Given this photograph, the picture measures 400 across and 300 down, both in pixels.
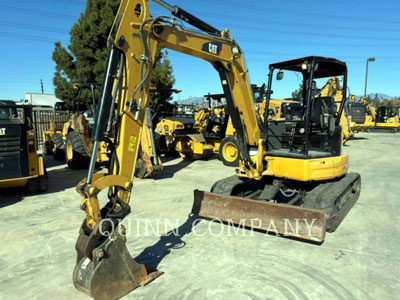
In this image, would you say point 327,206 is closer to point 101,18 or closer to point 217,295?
point 217,295

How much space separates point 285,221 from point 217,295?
1766mm

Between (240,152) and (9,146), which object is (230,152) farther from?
(9,146)

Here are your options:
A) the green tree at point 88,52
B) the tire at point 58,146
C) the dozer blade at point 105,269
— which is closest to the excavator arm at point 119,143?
the dozer blade at point 105,269

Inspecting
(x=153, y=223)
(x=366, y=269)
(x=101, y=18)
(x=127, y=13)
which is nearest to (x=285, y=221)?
(x=366, y=269)

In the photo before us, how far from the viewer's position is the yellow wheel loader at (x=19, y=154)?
694 centimetres

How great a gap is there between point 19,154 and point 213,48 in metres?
4.88

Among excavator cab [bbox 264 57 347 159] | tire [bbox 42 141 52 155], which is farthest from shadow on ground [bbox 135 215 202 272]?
tire [bbox 42 141 52 155]

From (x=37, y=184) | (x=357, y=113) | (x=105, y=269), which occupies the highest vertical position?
(x=357, y=113)

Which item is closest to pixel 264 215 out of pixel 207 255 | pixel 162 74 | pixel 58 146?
pixel 207 255

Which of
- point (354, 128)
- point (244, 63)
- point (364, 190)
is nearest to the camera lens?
point (244, 63)

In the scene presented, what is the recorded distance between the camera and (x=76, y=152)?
1051 centimetres

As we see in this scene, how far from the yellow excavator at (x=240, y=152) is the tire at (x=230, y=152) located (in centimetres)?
21

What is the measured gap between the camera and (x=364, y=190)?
8.04 metres

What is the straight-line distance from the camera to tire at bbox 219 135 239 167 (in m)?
6.04
